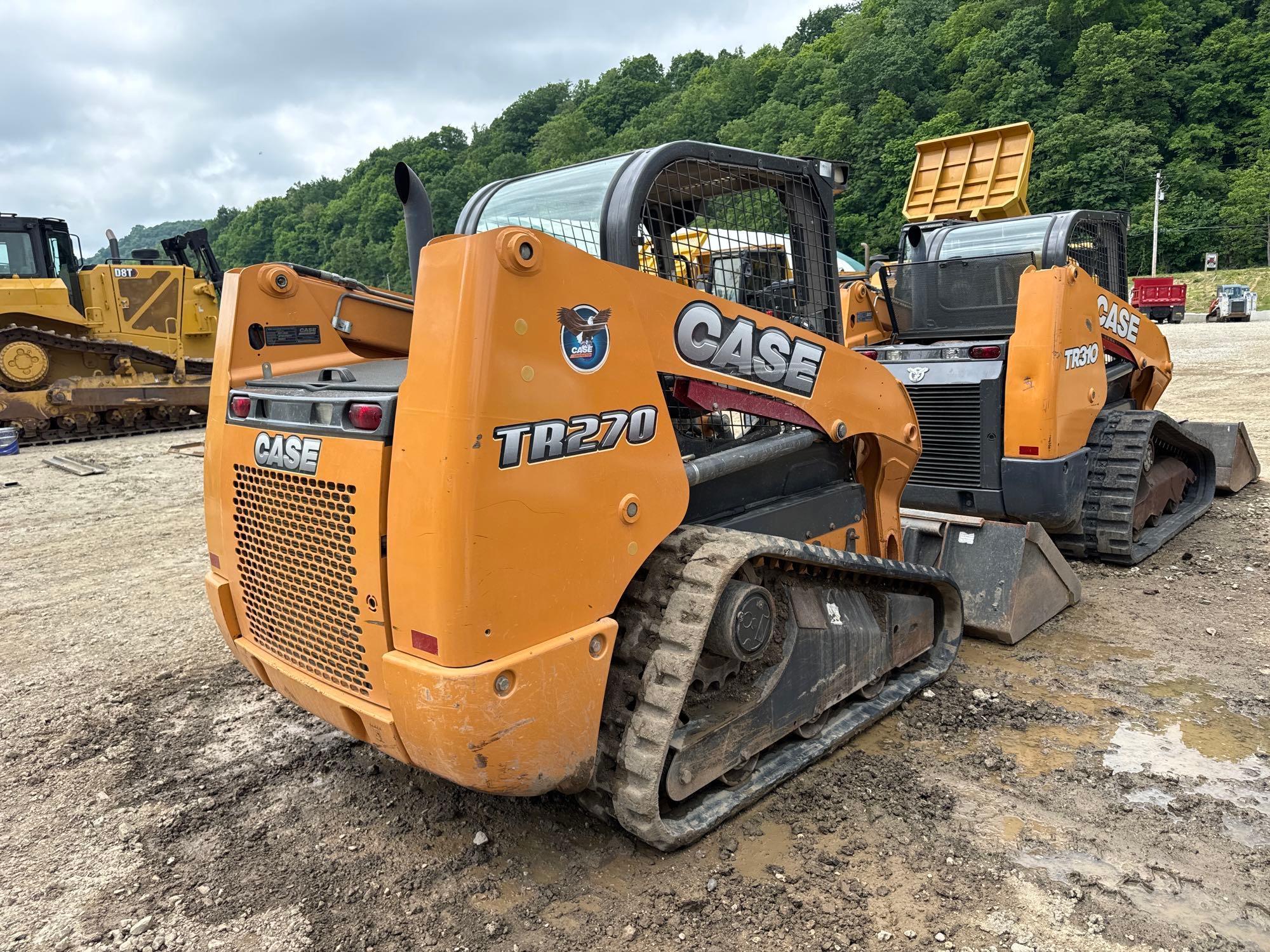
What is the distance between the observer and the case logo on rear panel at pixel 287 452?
8.50ft

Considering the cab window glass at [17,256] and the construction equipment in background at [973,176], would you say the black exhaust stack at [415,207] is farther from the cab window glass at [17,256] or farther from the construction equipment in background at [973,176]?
the cab window glass at [17,256]

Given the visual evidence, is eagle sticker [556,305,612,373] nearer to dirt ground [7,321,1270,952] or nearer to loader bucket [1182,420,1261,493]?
dirt ground [7,321,1270,952]

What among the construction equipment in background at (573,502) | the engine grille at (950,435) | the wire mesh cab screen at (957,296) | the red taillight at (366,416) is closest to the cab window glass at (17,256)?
the construction equipment in background at (573,502)

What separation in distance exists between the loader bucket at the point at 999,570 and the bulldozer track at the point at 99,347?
1371cm

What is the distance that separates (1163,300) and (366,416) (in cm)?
3830

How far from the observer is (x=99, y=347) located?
14750 mm

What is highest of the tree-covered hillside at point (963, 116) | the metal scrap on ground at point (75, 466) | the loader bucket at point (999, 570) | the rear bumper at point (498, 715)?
the tree-covered hillside at point (963, 116)

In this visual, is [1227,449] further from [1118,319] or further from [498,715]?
[498,715]

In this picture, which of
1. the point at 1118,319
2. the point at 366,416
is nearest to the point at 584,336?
the point at 366,416

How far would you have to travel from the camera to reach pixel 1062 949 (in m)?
2.32

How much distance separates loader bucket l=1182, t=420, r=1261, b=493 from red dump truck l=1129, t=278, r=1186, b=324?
3001cm

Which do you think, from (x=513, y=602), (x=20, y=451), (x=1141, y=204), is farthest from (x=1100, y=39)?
(x=513, y=602)

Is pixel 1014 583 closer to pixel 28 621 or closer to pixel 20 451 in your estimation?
pixel 28 621

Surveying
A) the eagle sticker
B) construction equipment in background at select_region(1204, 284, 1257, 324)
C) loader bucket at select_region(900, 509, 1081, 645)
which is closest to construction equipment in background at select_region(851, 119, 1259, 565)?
loader bucket at select_region(900, 509, 1081, 645)
